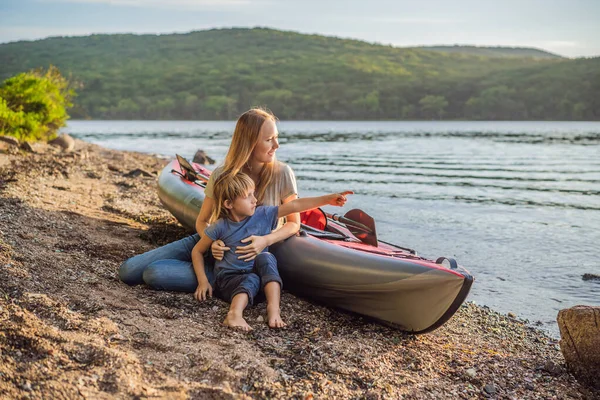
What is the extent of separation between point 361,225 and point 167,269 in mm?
1968

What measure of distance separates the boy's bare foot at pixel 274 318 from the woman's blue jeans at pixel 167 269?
74 cm

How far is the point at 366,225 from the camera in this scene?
19.9ft

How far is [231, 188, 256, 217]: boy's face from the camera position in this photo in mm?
5043

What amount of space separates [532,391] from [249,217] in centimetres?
255

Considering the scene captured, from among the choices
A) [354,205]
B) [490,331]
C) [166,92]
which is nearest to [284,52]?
[166,92]

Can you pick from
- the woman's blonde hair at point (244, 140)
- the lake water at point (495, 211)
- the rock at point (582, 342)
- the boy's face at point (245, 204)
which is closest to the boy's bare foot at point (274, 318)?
the boy's face at point (245, 204)

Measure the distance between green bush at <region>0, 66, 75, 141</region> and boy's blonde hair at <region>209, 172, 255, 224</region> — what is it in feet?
39.4

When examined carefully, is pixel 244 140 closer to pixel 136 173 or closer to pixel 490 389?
pixel 490 389

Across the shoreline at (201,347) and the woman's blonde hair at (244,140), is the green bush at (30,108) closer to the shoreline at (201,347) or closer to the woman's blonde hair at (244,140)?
the shoreline at (201,347)

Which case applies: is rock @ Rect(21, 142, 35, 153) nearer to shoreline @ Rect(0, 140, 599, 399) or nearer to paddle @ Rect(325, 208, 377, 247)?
shoreline @ Rect(0, 140, 599, 399)

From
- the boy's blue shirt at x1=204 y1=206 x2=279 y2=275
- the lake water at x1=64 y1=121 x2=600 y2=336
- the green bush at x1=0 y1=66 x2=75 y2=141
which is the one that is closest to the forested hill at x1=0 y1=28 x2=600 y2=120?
the lake water at x1=64 y1=121 x2=600 y2=336

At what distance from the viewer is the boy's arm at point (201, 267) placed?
513 centimetres

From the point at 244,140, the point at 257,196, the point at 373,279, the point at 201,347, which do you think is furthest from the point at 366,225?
Result: the point at 201,347

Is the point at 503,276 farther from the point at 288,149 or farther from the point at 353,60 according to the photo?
the point at 353,60
